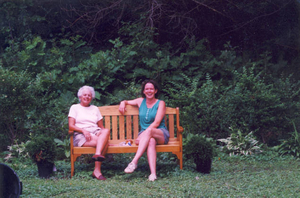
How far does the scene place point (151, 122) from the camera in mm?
5605

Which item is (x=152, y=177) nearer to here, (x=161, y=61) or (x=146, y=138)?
(x=146, y=138)

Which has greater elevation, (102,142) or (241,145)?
(102,142)

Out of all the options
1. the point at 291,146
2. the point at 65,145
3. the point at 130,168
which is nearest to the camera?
the point at 130,168

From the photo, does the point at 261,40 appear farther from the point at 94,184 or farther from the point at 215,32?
the point at 94,184

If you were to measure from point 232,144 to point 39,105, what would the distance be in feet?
12.3

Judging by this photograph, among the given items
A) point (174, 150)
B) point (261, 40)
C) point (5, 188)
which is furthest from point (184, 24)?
point (5, 188)

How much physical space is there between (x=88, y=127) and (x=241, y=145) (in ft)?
9.43

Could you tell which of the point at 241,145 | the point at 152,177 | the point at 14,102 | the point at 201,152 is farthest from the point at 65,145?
the point at 241,145


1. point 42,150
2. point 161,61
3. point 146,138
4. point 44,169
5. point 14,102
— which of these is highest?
point 161,61

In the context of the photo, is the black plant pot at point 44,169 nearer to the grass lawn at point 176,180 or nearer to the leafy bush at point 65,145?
the grass lawn at point 176,180

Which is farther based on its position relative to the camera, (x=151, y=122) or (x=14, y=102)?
(x=14, y=102)

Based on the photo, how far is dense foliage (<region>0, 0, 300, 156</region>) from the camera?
7.07m

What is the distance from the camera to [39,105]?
→ 705cm

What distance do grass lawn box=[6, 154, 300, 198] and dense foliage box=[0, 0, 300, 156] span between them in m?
1.11
